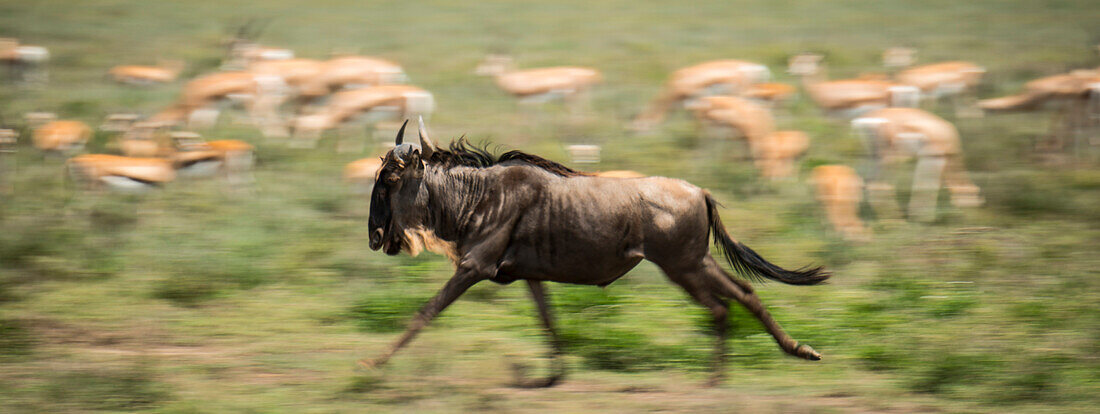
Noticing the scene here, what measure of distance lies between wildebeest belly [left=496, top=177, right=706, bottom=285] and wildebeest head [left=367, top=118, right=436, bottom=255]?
1.95ft

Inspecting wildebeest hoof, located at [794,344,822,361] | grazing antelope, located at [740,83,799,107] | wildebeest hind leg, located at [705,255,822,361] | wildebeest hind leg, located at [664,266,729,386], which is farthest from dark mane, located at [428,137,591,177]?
grazing antelope, located at [740,83,799,107]

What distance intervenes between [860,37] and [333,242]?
14.8m

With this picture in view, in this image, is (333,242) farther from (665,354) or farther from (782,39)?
(782,39)

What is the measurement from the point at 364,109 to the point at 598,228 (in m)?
6.98

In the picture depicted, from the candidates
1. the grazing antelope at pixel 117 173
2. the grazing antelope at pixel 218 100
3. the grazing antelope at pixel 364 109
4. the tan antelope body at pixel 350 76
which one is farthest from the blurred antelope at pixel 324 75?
the grazing antelope at pixel 117 173

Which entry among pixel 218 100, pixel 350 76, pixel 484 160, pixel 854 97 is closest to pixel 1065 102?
pixel 854 97

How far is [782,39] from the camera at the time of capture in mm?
20188

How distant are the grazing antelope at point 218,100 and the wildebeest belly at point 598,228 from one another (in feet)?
26.0

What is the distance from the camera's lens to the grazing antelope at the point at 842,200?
8.93 metres

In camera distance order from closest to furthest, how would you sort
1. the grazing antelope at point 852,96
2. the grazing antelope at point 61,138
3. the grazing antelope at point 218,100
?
the grazing antelope at point 61,138 → the grazing antelope at point 852,96 → the grazing antelope at point 218,100

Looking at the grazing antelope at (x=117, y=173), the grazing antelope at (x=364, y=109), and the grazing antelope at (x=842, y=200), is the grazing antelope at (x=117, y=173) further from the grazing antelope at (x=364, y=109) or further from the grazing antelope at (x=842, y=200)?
the grazing antelope at (x=842, y=200)

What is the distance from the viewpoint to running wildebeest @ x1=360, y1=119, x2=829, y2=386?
563cm

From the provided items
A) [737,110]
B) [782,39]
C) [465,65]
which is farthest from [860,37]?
[737,110]

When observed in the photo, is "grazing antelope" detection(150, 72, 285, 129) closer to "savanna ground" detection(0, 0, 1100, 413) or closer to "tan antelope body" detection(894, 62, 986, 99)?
"savanna ground" detection(0, 0, 1100, 413)
